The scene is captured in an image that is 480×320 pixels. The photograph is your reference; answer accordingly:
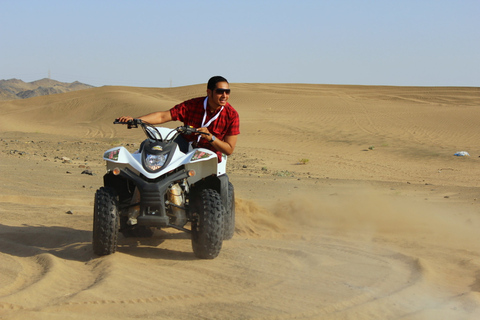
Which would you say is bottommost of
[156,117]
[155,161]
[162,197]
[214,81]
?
[162,197]

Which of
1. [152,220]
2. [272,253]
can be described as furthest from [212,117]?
[272,253]

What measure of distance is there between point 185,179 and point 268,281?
1.43m

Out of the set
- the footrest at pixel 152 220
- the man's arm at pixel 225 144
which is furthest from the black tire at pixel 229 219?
the footrest at pixel 152 220

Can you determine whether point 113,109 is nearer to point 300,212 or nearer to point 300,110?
point 300,110

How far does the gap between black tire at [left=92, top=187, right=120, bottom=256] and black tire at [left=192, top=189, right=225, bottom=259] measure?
775mm

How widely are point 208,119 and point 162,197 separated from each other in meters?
1.33

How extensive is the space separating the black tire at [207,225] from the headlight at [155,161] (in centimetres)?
52

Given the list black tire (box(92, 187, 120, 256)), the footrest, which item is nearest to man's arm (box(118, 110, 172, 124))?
black tire (box(92, 187, 120, 256))

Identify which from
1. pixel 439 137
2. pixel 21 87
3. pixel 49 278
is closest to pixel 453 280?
pixel 49 278

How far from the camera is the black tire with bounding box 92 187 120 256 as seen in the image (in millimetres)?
5254

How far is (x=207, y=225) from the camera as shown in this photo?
5309mm

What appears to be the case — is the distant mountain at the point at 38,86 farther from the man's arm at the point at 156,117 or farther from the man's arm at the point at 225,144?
the man's arm at the point at 225,144

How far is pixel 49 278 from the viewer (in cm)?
463

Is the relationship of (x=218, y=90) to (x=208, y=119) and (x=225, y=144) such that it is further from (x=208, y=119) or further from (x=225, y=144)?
(x=225, y=144)
